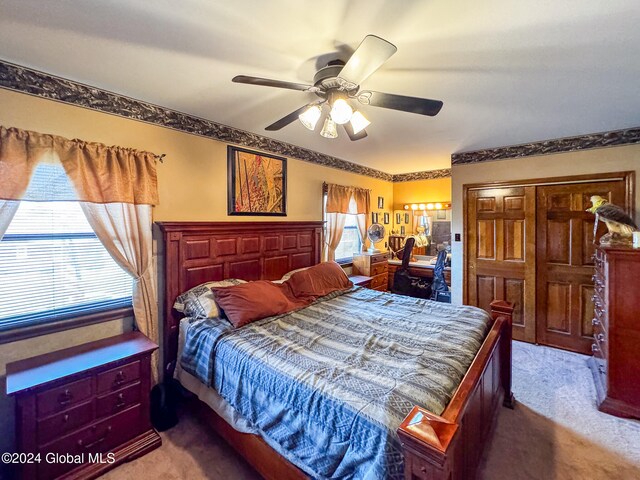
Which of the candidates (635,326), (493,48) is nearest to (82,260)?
(493,48)

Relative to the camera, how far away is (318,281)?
3.04 metres

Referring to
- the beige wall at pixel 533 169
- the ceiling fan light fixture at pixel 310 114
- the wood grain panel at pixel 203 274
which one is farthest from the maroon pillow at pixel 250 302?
the beige wall at pixel 533 169

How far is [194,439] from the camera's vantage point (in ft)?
6.66

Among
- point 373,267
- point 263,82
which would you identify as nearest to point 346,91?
point 263,82

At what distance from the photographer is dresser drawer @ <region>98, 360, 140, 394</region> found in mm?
1770

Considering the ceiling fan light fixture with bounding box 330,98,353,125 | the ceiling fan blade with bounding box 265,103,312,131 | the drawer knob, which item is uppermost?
the ceiling fan blade with bounding box 265,103,312,131

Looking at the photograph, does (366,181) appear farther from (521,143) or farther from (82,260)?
(82,260)

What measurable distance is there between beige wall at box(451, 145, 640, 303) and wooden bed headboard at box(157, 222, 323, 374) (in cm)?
203

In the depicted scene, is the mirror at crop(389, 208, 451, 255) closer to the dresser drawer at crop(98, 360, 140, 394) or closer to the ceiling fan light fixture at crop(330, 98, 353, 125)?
the ceiling fan light fixture at crop(330, 98, 353, 125)

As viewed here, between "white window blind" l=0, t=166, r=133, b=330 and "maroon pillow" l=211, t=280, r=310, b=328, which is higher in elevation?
"white window blind" l=0, t=166, r=133, b=330

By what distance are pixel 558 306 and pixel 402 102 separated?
3.38m

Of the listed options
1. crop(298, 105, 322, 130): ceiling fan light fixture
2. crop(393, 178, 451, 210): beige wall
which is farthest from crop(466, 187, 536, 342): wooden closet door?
crop(298, 105, 322, 130): ceiling fan light fixture

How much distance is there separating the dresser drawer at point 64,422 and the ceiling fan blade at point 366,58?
7.94ft

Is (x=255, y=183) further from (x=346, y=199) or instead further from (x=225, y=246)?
(x=346, y=199)
